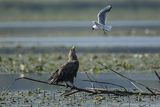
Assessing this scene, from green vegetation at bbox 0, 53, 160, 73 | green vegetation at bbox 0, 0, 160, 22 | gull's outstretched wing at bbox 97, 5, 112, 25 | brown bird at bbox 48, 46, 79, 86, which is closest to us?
gull's outstretched wing at bbox 97, 5, 112, 25

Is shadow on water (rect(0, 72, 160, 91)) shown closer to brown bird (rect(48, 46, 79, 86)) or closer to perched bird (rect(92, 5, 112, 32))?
brown bird (rect(48, 46, 79, 86))

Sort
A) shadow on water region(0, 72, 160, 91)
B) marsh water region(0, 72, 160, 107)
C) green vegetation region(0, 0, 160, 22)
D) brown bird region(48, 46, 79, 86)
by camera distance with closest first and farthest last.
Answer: marsh water region(0, 72, 160, 107) → brown bird region(48, 46, 79, 86) → shadow on water region(0, 72, 160, 91) → green vegetation region(0, 0, 160, 22)

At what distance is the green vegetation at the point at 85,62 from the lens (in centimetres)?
2239

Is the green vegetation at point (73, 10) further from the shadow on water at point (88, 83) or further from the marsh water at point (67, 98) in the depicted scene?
the marsh water at point (67, 98)

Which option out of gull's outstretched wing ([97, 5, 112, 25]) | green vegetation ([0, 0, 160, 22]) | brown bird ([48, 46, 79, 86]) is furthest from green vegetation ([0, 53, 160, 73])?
green vegetation ([0, 0, 160, 22])

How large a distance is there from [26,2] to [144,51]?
29652 millimetres

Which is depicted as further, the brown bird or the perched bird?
the brown bird

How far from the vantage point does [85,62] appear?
24250 millimetres

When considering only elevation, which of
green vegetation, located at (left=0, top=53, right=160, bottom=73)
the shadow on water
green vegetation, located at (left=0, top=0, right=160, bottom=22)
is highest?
green vegetation, located at (left=0, top=0, right=160, bottom=22)

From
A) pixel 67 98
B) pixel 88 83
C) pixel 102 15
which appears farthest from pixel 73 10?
pixel 102 15

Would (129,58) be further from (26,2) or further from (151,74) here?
(26,2)

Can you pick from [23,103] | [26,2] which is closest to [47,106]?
[23,103]

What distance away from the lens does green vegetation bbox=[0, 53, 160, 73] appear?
22391mm

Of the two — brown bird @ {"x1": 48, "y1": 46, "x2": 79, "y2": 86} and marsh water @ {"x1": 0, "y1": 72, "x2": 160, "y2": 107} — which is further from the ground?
brown bird @ {"x1": 48, "y1": 46, "x2": 79, "y2": 86}
